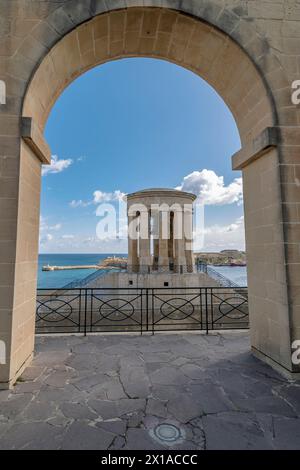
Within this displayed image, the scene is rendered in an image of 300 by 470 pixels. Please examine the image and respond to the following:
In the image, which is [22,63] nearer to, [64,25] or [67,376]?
[64,25]

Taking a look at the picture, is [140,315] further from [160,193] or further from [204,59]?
[160,193]

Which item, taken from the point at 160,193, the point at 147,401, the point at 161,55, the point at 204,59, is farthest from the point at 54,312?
the point at 160,193

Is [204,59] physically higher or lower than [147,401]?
higher

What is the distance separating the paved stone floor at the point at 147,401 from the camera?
236 centimetres

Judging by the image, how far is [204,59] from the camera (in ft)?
15.1

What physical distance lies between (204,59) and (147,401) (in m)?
5.67

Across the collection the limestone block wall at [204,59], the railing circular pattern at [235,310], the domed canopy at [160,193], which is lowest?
the railing circular pattern at [235,310]

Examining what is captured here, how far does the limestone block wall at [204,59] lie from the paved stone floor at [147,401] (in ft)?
1.60

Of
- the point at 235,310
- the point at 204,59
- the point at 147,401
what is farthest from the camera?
the point at 235,310

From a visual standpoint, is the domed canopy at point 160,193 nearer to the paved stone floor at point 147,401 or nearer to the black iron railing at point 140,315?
the black iron railing at point 140,315

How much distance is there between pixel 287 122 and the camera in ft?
12.8

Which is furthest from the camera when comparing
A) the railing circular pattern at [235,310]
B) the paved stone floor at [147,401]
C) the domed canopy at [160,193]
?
the domed canopy at [160,193]

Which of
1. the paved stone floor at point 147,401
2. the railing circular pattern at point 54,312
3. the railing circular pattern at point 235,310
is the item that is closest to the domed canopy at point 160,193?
the railing circular pattern at point 235,310
